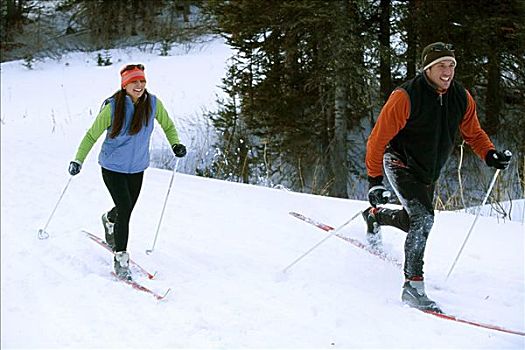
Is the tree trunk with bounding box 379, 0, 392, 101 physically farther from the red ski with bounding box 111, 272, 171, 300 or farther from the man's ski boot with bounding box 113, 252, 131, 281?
the red ski with bounding box 111, 272, 171, 300

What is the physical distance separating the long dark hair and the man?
1679mm

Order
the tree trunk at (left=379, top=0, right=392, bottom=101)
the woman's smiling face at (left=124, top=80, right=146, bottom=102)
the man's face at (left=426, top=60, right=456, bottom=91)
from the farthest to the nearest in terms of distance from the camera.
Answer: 1. the tree trunk at (left=379, top=0, right=392, bottom=101)
2. the woman's smiling face at (left=124, top=80, right=146, bottom=102)
3. the man's face at (left=426, top=60, right=456, bottom=91)

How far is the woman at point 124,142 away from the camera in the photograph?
464 cm

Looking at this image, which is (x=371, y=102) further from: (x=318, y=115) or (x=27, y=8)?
(x=27, y=8)

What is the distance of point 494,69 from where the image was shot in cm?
1107

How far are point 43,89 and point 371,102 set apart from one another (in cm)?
1025

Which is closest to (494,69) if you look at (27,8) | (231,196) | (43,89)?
(231,196)

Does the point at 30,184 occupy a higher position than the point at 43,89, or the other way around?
the point at 30,184

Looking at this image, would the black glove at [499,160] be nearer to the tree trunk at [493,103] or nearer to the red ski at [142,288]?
the red ski at [142,288]

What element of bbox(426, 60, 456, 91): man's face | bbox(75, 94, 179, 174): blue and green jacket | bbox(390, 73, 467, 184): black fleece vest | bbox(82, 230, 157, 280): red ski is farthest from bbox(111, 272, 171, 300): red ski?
bbox(426, 60, 456, 91): man's face

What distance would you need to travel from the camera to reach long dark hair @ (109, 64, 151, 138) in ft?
15.2

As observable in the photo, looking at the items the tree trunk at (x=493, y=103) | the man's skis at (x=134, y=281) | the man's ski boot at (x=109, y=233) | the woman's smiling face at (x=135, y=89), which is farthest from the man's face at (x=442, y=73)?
the tree trunk at (x=493, y=103)

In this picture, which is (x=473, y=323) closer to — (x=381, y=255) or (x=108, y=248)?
(x=381, y=255)

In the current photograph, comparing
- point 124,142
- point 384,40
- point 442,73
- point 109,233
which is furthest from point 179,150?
point 384,40
